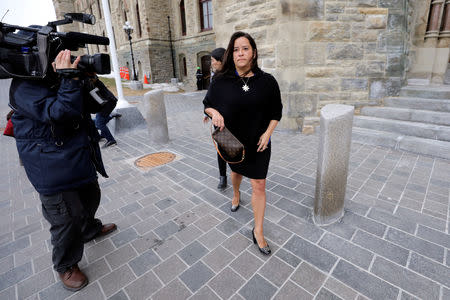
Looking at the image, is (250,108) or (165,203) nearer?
(250,108)

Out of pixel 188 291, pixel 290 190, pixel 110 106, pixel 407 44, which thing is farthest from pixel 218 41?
pixel 188 291

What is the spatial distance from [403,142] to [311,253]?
11.7 feet

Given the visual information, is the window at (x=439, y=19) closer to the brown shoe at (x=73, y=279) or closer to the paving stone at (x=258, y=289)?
the paving stone at (x=258, y=289)

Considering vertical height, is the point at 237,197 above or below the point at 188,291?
above

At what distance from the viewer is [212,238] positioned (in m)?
2.58

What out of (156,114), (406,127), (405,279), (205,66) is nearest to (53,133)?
(405,279)

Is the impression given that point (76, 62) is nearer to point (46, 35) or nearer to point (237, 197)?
point (46, 35)

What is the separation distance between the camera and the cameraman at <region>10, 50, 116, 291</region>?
165 cm

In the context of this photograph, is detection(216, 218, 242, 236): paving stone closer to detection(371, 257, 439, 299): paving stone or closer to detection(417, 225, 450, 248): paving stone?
detection(371, 257, 439, 299): paving stone

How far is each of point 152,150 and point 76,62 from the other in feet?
12.2

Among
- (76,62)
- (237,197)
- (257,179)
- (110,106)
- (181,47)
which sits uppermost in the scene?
(181,47)

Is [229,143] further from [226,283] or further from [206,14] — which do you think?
[206,14]

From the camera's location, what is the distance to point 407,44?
5.86m

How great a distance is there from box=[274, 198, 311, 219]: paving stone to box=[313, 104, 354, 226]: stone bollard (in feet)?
0.58
